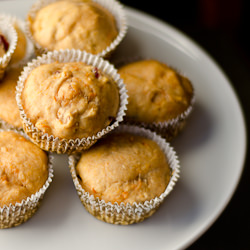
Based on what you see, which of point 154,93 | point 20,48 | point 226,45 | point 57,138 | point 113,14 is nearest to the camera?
point 57,138

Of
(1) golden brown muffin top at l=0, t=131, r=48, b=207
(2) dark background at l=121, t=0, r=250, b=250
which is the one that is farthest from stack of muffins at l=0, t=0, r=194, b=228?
(2) dark background at l=121, t=0, r=250, b=250

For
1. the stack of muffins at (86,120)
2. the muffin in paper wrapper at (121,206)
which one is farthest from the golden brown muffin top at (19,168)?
the muffin in paper wrapper at (121,206)

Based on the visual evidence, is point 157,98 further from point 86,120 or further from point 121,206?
point 121,206

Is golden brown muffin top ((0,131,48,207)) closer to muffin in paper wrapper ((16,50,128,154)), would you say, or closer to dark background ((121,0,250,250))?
muffin in paper wrapper ((16,50,128,154))

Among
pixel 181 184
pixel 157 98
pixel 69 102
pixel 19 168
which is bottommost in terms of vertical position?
pixel 181 184

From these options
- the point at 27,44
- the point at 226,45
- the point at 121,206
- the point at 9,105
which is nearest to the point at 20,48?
the point at 27,44
